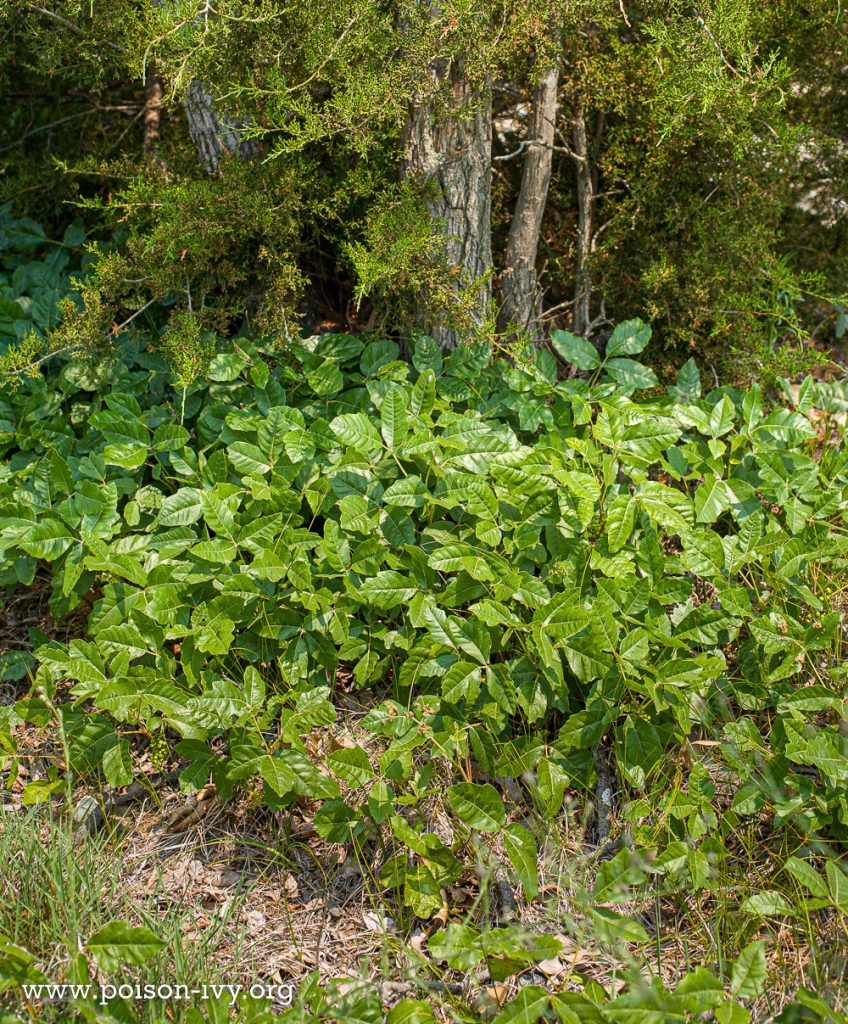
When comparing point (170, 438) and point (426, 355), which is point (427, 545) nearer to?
point (426, 355)

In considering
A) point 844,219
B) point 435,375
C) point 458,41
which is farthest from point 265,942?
point 844,219

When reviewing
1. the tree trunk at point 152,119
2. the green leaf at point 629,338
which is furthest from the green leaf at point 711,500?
the tree trunk at point 152,119

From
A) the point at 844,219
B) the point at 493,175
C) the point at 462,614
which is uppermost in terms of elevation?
the point at 493,175

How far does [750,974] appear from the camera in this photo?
5.32 ft

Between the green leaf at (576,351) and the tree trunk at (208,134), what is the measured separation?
1.33 m

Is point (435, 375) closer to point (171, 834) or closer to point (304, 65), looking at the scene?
point (304, 65)

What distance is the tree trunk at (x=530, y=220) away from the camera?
3.00 metres

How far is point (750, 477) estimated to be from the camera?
8.57ft

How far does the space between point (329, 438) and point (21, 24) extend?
210 cm

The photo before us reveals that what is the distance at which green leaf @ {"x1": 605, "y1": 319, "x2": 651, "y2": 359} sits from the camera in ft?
9.05

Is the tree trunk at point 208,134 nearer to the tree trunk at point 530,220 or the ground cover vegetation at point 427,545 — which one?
the ground cover vegetation at point 427,545

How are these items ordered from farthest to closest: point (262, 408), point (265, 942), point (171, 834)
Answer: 1. point (262, 408)
2. point (171, 834)
3. point (265, 942)

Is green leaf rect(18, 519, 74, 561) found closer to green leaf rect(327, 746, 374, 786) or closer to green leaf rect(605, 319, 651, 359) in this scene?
green leaf rect(327, 746, 374, 786)

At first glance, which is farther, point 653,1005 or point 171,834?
point 171,834
